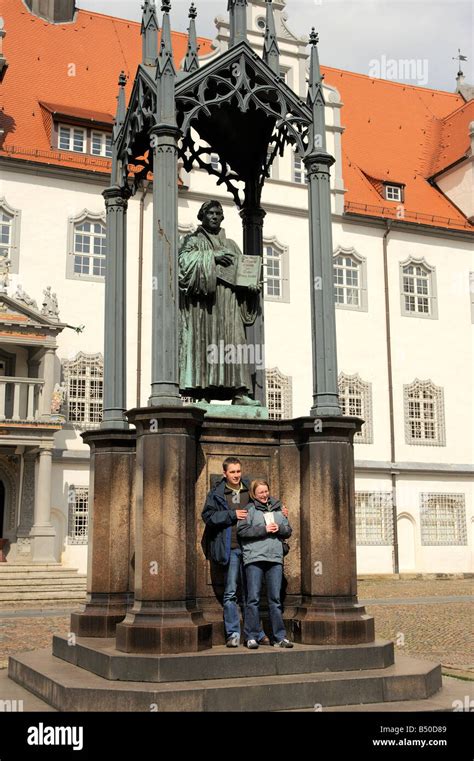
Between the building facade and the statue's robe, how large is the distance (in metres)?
16.4

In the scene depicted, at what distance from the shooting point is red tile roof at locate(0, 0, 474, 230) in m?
27.5

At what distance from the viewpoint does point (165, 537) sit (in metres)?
6.62

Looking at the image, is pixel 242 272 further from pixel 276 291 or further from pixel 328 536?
pixel 276 291

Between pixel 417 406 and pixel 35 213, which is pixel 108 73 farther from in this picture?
pixel 417 406

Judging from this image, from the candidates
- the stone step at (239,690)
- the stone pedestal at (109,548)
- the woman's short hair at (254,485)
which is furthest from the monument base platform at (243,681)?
the woman's short hair at (254,485)

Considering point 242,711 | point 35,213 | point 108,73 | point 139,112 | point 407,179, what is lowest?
point 242,711

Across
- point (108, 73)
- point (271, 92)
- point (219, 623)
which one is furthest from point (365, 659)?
point (108, 73)

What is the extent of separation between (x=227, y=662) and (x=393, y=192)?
2798 centimetres

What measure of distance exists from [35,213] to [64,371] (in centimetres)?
477

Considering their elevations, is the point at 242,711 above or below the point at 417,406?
below

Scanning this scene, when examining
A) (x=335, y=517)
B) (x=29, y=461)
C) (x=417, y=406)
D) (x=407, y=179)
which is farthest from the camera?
(x=407, y=179)

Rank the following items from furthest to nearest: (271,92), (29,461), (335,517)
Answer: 1. (29,461)
2. (271,92)
3. (335,517)

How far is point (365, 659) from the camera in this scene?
6562 mm

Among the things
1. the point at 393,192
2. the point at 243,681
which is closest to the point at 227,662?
the point at 243,681
